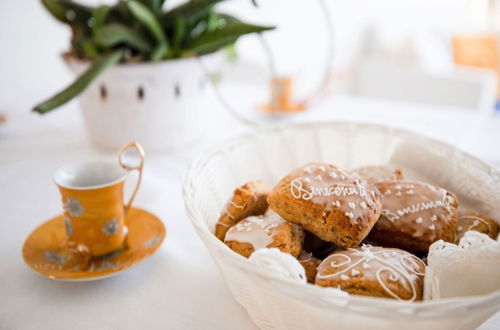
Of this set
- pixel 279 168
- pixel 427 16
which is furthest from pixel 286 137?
pixel 427 16

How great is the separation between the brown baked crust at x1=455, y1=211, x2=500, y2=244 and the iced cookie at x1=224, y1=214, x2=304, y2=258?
7.6 inches

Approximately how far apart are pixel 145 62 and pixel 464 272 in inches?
24.4

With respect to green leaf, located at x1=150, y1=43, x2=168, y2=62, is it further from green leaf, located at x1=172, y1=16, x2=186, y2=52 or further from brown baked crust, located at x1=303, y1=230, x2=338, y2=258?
brown baked crust, located at x1=303, y1=230, x2=338, y2=258

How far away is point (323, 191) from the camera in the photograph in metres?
0.42

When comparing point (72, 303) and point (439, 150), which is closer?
point (72, 303)

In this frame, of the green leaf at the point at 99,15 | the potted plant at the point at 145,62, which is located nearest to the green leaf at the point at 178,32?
the potted plant at the point at 145,62

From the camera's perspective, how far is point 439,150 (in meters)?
0.55

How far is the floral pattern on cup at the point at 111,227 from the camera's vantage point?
50cm

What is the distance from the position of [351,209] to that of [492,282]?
136mm

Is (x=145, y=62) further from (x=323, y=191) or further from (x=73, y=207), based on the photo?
(x=323, y=191)

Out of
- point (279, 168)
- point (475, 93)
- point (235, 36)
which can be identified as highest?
point (235, 36)

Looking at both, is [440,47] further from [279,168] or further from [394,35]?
[279,168]

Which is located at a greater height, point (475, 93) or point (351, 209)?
point (351, 209)

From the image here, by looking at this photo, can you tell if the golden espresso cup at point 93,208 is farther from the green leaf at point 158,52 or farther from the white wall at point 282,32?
the white wall at point 282,32
